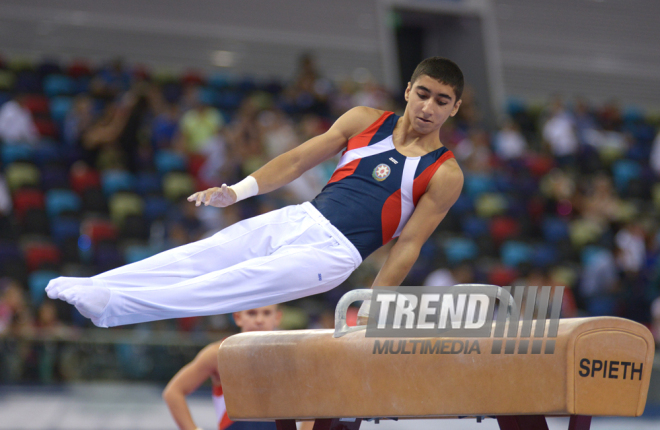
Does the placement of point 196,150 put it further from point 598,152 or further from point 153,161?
point 598,152

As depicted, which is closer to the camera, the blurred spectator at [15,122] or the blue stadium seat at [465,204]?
the blurred spectator at [15,122]

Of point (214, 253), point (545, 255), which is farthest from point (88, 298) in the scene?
point (545, 255)

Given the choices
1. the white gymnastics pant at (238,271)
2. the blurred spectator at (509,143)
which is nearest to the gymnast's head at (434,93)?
the white gymnastics pant at (238,271)

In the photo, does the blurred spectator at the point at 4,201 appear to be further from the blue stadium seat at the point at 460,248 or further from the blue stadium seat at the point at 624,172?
the blue stadium seat at the point at 624,172

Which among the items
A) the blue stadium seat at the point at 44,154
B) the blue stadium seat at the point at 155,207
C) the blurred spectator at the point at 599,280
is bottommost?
the blurred spectator at the point at 599,280

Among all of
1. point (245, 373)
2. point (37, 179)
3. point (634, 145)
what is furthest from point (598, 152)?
point (245, 373)

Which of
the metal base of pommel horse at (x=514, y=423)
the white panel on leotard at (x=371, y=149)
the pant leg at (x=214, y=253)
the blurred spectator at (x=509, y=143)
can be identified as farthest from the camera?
the blurred spectator at (x=509, y=143)

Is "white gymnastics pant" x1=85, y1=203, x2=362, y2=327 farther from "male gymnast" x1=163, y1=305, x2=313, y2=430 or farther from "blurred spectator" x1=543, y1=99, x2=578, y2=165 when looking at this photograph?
"blurred spectator" x1=543, y1=99, x2=578, y2=165

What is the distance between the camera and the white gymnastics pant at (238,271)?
3.02 m

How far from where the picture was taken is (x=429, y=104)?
11.1 feet

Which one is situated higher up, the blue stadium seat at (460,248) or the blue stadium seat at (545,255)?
the blue stadium seat at (460,248)

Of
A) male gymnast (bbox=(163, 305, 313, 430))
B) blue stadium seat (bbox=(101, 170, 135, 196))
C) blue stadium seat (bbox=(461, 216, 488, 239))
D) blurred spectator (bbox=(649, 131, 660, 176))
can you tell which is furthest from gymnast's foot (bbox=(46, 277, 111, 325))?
blurred spectator (bbox=(649, 131, 660, 176))

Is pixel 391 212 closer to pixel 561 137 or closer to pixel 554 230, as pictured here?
pixel 554 230

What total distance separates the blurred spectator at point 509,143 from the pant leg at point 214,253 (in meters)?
10.6
